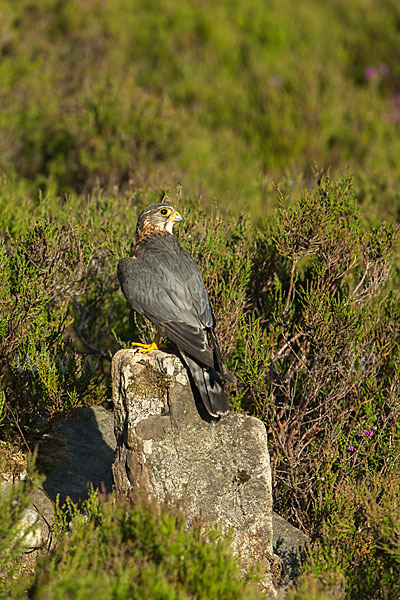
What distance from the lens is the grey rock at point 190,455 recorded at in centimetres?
416

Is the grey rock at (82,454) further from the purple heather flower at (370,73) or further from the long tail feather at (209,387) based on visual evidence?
the purple heather flower at (370,73)

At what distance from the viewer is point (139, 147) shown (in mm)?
10398

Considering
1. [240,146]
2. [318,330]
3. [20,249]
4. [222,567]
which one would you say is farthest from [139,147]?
[222,567]

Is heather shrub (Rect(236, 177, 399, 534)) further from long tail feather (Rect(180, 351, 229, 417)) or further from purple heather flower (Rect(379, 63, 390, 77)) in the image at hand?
purple heather flower (Rect(379, 63, 390, 77))

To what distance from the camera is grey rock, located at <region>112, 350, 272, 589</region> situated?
4164 millimetres

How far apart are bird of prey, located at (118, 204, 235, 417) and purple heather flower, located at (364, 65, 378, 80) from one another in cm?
1269

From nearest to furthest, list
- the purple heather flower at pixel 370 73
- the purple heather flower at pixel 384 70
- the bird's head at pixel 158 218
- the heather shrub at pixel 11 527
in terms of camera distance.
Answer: the heather shrub at pixel 11 527, the bird's head at pixel 158 218, the purple heather flower at pixel 370 73, the purple heather flower at pixel 384 70

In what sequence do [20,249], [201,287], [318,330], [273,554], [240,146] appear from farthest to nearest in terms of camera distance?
1. [240,146]
2. [20,249]
3. [318,330]
4. [201,287]
5. [273,554]

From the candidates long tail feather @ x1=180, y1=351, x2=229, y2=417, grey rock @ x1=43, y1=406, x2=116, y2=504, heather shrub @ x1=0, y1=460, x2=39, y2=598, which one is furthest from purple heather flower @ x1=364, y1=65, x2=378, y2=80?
heather shrub @ x1=0, y1=460, x2=39, y2=598

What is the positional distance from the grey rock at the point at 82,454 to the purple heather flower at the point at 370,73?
12.9 metres

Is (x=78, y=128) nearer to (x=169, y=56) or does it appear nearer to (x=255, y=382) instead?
(x=169, y=56)

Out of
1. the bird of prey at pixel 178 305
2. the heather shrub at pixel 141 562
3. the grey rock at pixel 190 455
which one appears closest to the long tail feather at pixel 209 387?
the bird of prey at pixel 178 305

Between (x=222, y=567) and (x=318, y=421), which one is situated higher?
(x=222, y=567)

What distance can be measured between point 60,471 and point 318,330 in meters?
2.46
